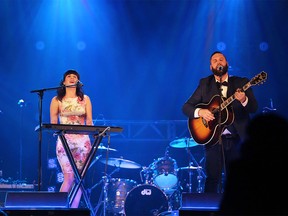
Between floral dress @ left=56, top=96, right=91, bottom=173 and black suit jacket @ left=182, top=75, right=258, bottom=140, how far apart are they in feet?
4.64

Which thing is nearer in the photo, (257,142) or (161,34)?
(257,142)

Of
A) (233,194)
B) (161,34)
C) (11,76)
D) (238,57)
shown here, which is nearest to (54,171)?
(11,76)

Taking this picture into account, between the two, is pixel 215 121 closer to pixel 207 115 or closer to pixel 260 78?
pixel 207 115

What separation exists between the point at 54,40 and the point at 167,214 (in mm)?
6410

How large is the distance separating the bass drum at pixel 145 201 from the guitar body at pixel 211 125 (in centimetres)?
232

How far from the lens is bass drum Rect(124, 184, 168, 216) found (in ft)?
28.0

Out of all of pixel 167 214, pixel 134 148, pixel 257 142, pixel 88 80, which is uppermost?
pixel 88 80

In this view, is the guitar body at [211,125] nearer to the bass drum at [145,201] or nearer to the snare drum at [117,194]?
the bass drum at [145,201]

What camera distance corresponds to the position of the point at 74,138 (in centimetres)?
682

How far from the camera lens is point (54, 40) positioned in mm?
12086

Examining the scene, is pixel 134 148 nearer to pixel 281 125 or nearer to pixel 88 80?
pixel 88 80

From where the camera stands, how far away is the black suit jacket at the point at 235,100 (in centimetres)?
612

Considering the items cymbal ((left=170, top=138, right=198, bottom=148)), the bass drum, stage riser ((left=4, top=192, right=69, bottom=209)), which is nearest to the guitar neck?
stage riser ((left=4, top=192, right=69, bottom=209))

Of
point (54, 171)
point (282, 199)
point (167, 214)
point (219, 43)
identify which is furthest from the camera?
point (219, 43)
